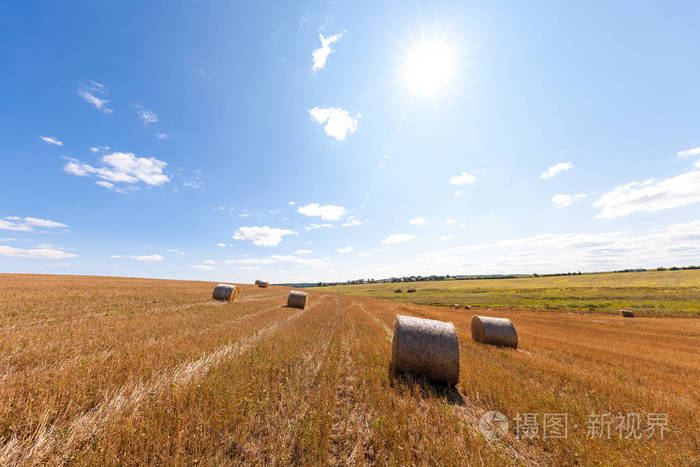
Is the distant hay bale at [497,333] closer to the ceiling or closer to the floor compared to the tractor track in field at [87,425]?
closer to the floor

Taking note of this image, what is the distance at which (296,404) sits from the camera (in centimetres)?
437

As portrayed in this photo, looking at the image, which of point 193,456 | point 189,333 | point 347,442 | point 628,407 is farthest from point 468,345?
point 189,333

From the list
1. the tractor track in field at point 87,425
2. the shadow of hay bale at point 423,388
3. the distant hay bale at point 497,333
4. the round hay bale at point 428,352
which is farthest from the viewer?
the distant hay bale at point 497,333

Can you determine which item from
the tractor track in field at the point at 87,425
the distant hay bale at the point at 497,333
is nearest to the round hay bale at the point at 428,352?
the tractor track in field at the point at 87,425

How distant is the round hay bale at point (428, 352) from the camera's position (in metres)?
6.05

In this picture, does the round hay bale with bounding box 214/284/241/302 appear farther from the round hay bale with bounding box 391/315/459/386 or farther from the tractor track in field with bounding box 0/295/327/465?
the round hay bale with bounding box 391/315/459/386

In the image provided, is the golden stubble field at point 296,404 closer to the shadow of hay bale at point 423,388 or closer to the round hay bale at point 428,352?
the shadow of hay bale at point 423,388

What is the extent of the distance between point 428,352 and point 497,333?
6.58 metres

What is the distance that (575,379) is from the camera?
6156mm

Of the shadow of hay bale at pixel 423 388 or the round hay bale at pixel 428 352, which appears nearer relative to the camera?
the shadow of hay bale at pixel 423 388

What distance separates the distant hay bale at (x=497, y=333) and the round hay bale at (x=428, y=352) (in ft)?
18.6

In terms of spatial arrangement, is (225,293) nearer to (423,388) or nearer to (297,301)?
(297,301)

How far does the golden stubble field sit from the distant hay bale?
2228 millimetres

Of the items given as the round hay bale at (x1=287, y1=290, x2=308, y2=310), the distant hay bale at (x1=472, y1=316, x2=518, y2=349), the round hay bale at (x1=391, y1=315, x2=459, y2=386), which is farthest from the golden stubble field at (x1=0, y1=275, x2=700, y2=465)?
the round hay bale at (x1=287, y1=290, x2=308, y2=310)
